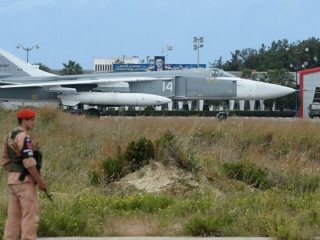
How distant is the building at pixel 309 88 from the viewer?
70294mm

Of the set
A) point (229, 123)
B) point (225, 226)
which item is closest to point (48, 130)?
point (229, 123)

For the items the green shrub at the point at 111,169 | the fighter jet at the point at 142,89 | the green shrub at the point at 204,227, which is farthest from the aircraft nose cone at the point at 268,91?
the green shrub at the point at 204,227

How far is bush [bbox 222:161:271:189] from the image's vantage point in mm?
12305

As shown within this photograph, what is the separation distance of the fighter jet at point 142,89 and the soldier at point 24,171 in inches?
1177

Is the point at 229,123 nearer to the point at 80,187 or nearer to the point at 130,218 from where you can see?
the point at 80,187

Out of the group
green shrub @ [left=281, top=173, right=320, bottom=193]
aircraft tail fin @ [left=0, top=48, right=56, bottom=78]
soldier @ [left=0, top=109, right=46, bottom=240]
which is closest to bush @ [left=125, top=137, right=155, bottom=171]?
green shrub @ [left=281, top=173, right=320, bottom=193]

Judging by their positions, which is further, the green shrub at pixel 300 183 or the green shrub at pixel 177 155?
the green shrub at pixel 177 155

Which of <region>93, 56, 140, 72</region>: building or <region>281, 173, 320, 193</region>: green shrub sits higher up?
<region>93, 56, 140, 72</region>: building

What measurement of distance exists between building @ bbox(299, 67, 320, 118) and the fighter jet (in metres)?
31.5

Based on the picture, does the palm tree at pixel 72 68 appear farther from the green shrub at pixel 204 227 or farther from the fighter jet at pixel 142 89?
the green shrub at pixel 204 227

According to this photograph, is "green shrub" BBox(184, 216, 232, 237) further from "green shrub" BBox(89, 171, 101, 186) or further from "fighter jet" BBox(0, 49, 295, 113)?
"fighter jet" BBox(0, 49, 295, 113)

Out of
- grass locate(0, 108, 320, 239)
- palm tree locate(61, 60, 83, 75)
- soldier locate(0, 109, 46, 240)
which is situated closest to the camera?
soldier locate(0, 109, 46, 240)

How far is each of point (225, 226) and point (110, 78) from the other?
1317 inches

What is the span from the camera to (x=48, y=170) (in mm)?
13016
